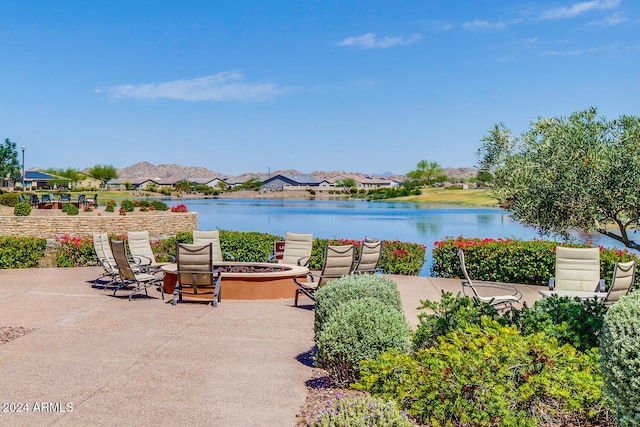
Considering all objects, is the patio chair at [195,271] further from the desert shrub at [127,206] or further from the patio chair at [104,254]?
the desert shrub at [127,206]

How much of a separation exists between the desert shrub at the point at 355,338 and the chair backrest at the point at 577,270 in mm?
5588

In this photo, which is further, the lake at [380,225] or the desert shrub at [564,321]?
the lake at [380,225]

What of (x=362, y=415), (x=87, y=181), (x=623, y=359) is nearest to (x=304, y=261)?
A: (x=362, y=415)

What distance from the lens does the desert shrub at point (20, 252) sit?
1372cm

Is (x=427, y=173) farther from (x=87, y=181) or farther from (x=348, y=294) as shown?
(x=348, y=294)

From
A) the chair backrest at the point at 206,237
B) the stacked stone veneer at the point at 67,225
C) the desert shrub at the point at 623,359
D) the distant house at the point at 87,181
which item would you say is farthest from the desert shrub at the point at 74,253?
the distant house at the point at 87,181

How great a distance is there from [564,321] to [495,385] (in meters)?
1.89

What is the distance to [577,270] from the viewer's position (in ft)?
32.0

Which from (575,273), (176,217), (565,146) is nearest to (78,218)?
(176,217)

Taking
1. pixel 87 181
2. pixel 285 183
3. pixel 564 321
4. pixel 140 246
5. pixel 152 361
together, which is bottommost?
pixel 152 361

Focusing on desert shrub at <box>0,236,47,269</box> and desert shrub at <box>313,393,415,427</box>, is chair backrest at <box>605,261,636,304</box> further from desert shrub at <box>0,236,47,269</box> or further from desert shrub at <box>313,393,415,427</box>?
desert shrub at <box>0,236,47,269</box>

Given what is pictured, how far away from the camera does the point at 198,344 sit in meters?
6.73

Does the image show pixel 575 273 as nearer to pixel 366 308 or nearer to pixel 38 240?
pixel 366 308

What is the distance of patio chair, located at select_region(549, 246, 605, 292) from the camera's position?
969 cm
